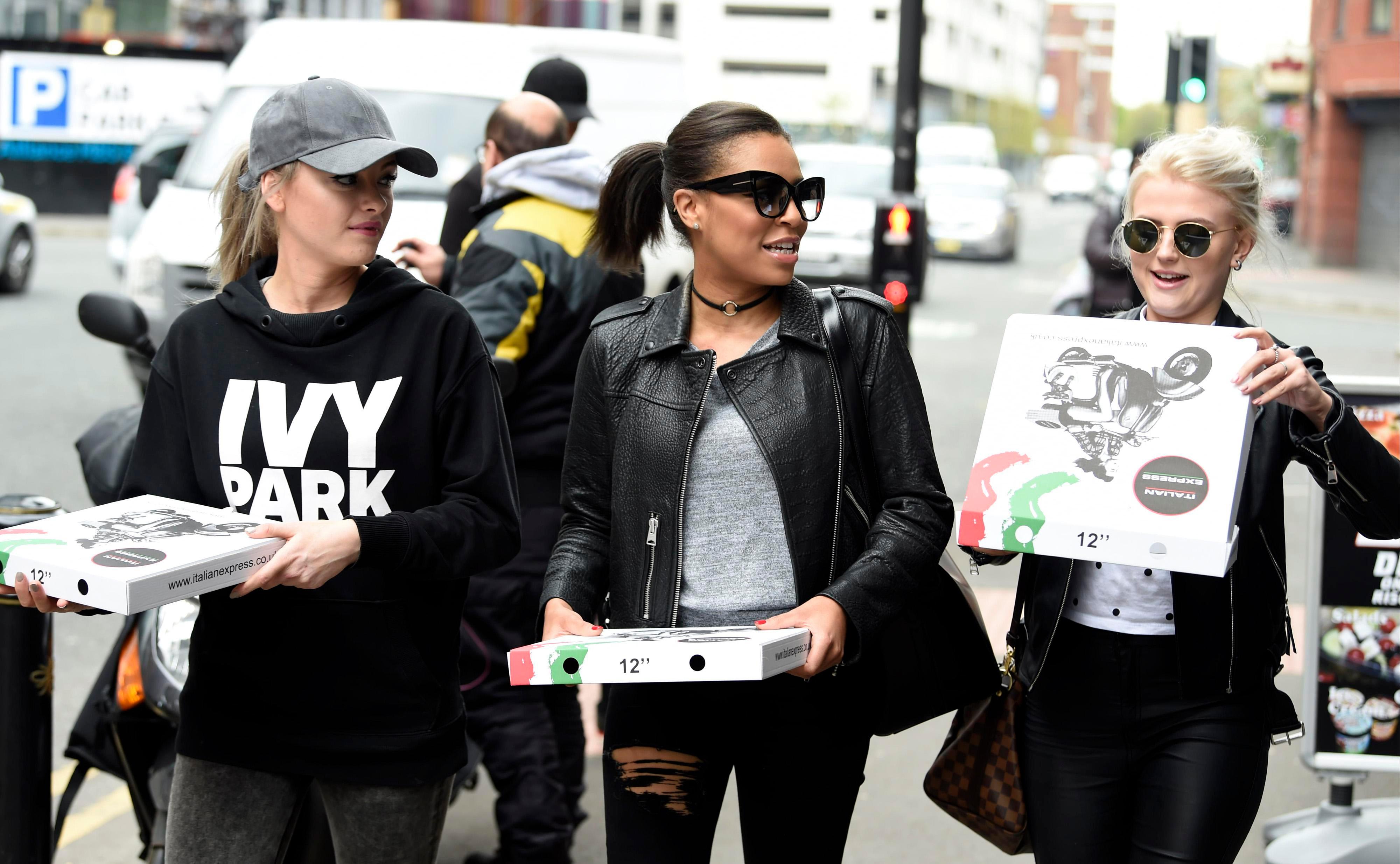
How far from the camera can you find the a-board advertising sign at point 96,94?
2816cm

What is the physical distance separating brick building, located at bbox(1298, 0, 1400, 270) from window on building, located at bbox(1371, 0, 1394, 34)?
2 cm

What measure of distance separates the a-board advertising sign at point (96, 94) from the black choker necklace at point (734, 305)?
27.0 meters

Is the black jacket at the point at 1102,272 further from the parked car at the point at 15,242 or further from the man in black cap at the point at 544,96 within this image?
the parked car at the point at 15,242

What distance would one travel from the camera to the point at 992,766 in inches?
118

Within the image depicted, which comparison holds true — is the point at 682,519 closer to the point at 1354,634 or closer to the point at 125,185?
the point at 1354,634

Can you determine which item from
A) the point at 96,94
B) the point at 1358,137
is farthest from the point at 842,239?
the point at 1358,137

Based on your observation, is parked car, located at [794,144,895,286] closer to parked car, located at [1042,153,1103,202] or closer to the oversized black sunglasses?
the oversized black sunglasses

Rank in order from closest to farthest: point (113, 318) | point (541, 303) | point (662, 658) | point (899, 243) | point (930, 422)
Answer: point (662, 658) < point (113, 318) < point (541, 303) < point (930, 422) < point (899, 243)

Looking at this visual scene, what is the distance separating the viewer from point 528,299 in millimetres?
4363

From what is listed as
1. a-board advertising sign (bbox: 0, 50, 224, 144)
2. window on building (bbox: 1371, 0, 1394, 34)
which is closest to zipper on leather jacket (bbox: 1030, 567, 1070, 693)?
a-board advertising sign (bbox: 0, 50, 224, 144)

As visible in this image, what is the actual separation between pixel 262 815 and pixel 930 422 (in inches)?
139

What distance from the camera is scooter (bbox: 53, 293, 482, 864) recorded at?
3.67m

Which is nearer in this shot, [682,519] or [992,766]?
[682,519]

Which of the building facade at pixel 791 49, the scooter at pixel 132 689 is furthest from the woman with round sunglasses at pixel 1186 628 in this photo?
the building facade at pixel 791 49
